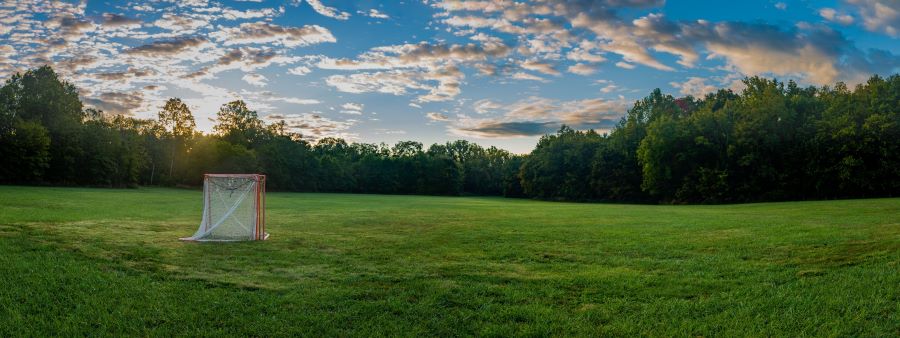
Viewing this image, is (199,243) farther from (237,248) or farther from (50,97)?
(50,97)

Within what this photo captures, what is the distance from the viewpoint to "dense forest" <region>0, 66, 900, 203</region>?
157 ft

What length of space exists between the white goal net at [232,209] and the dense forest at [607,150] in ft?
165

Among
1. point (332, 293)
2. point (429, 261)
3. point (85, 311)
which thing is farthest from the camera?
point (429, 261)

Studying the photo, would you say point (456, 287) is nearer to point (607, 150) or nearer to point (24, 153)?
point (24, 153)

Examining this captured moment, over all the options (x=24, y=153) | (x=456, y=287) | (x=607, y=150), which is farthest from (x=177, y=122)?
(x=456, y=287)

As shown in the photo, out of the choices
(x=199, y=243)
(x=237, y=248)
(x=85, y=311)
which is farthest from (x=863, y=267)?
(x=199, y=243)

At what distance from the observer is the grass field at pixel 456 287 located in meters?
A: 6.36

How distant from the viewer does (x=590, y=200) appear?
77.4 m

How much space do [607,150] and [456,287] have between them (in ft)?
236

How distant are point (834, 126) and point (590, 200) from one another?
34237 millimetres

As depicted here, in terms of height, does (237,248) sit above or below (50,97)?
below

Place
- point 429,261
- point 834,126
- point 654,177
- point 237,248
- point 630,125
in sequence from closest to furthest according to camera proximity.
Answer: point 429,261 < point 237,248 < point 834,126 < point 654,177 < point 630,125

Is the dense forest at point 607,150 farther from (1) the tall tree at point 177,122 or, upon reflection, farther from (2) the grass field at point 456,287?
(2) the grass field at point 456,287

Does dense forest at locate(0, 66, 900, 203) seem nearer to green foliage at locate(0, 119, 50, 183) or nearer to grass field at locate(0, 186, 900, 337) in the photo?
green foliage at locate(0, 119, 50, 183)
